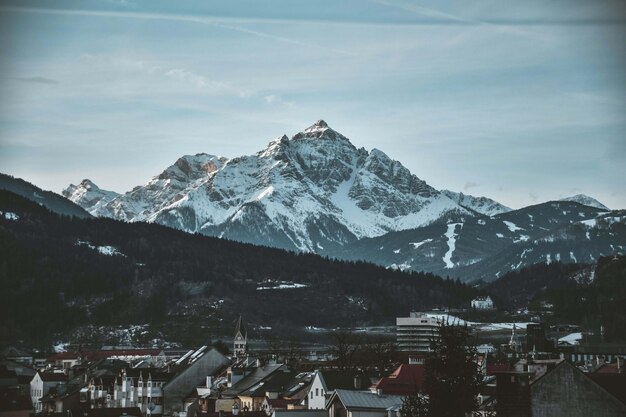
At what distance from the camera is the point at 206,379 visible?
12075cm

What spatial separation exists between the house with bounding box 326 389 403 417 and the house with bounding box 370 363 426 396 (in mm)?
1464

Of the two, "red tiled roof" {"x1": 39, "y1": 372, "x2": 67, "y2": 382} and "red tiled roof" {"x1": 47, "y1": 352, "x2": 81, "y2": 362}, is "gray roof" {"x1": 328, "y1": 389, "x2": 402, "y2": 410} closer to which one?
"red tiled roof" {"x1": 39, "y1": 372, "x2": 67, "y2": 382}

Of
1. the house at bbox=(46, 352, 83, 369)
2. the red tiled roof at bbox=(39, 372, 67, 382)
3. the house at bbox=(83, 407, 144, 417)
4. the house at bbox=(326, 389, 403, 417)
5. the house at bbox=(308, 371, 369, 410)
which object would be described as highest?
the house at bbox=(46, 352, 83, 369)

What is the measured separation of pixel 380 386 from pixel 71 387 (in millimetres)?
50548

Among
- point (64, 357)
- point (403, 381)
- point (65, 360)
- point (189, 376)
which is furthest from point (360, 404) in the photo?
point (64, 357)

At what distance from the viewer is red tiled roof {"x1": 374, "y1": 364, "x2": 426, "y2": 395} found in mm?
87625

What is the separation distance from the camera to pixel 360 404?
83125 millimetres

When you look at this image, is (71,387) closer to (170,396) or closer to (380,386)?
(170,396)

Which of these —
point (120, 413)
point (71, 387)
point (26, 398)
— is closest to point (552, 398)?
point (120, 413)

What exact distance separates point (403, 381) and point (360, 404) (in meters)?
8.99

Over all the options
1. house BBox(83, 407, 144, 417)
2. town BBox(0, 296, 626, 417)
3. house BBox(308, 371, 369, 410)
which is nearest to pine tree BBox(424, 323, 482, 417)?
town BBox(0, 296, 626, 417)

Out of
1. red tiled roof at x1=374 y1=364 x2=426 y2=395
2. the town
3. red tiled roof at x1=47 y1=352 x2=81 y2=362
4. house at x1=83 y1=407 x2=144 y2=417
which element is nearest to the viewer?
the town

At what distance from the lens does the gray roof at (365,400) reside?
272ft

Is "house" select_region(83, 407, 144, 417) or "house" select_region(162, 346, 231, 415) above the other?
"house" select_region(162, 346, 231, 415)
